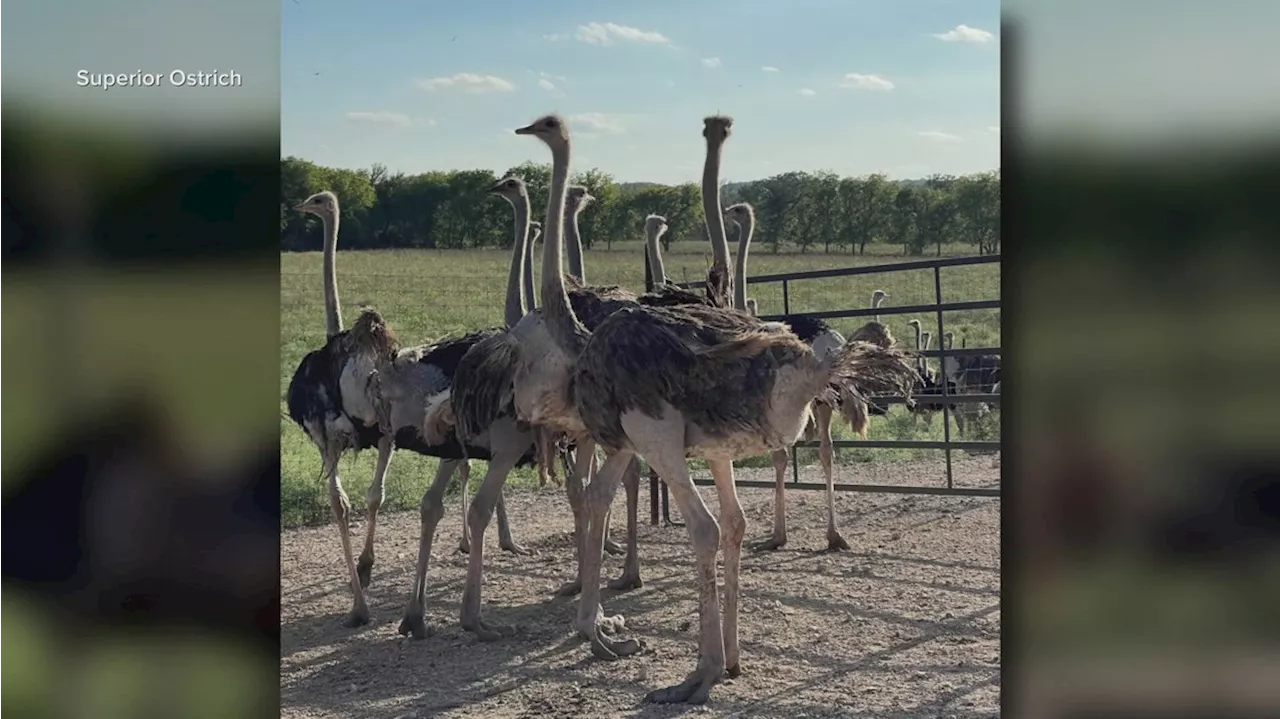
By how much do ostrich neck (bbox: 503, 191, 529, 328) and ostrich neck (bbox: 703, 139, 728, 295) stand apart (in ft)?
3.29

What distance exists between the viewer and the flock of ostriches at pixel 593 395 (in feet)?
13.7

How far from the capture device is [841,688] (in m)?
4.45

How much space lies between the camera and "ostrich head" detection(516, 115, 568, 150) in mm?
5137

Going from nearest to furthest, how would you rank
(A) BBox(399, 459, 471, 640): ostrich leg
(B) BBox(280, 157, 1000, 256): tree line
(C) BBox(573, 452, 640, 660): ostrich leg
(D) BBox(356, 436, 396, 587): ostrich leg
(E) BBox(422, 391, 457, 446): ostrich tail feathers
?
(C) BBox(573, 452, 640, 660): ostrich leg
(A) BBox(399, 459, 471, 640): ostrich leg
(E) BBox(422, 391, 457, 446): ostrich tail feathers
(D) BBox(356, 436, 396, 587): ostrich leg
(B) BBox(280, 157, 1000, 256): tree line

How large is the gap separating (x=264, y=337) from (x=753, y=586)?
17.7ft

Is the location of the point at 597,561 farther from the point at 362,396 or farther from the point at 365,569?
the point at 365,569

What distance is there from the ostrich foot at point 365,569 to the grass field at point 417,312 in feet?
1.81

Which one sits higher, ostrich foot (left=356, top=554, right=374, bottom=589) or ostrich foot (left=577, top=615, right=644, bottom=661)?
ostrich foot (left=356, top=554, right=374, bottom=589)

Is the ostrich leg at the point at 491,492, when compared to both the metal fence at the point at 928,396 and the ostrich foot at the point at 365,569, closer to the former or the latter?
the ostrich foot at the point at 365,569

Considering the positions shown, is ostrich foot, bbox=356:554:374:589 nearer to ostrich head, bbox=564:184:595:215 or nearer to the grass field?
the grass field

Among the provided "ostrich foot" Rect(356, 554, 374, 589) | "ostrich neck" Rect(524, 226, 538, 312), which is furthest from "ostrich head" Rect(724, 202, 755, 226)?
"ostrich foot" Rect(356, 554, 374, 589)

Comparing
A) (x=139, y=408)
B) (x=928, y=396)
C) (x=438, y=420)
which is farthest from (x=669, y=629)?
(x=139, y=408)

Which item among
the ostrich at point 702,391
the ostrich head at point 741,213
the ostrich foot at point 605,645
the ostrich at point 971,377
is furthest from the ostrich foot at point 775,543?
the ostrich at point 971,377

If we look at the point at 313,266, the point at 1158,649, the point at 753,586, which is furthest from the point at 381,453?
the point at 1158,649
